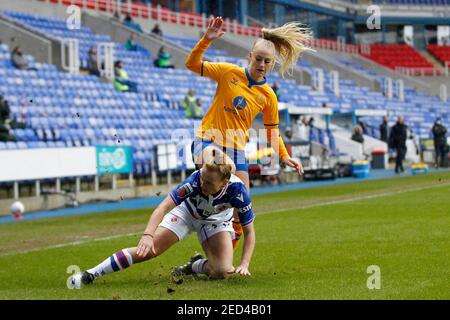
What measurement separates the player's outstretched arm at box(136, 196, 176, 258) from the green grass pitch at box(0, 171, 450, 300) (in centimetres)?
36

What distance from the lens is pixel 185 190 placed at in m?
8.94

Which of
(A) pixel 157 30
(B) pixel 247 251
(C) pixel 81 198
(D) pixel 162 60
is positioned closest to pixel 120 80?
(D) pixel 162 60

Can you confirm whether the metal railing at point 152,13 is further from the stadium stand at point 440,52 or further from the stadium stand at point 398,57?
the stadium stand at point 440,52

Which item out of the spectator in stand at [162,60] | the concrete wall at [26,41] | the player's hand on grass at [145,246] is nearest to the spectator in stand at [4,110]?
the concrete wall at [26,41]

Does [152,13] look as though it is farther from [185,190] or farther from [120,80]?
[185,190]

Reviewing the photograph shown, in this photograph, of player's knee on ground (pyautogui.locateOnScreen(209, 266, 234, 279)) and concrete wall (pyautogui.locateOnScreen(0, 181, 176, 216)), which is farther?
concrete wall (pyautogui.locateOnScreen(0, 181, 176, 216))

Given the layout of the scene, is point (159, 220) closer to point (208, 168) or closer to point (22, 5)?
point (208, 168)

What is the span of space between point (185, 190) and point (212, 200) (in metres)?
0.29

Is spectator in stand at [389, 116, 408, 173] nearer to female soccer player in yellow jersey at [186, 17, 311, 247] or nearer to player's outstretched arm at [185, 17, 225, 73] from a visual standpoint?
female soccer player in yellow jersey at [186, 17, 311, 247]

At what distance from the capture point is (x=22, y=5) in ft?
121

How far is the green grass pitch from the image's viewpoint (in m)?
8.30

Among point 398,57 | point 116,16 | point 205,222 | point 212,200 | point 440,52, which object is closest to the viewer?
point 212,200

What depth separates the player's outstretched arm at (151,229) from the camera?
27.6 feet

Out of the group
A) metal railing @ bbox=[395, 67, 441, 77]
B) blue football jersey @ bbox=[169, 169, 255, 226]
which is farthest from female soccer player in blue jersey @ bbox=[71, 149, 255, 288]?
metal railing @ bbox=[395, 67, 441, 77]
